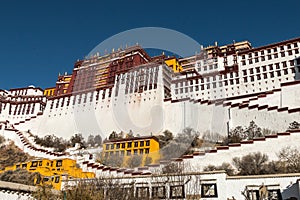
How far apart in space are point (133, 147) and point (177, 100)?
973 centimetres

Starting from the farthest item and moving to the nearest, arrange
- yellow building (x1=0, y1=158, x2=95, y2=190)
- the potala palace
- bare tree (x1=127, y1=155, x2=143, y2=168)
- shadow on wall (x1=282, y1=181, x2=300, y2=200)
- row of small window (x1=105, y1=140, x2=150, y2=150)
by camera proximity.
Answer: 1. row of small window (x1=105, y1=140, x2=150, y2=150)
2. the potala palace
3. bare tree (x1=127, y1=155, x2=143, y2=168)
4. yellow building (x1=0, y1=158, x2=95, y2=190)
5. shadow on wall (x1=282, y1=181, x2=300, y2=200)

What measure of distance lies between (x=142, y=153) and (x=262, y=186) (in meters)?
17.5

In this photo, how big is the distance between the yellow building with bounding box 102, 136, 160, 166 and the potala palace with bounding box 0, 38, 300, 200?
16.5ft

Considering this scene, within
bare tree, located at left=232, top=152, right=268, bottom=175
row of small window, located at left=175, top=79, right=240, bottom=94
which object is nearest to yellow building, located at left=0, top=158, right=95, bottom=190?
bare tree, located at left=232, top=152, right=268, bottom=175

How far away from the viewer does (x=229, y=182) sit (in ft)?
39.9

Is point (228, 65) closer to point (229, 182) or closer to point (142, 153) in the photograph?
point (142, 153)

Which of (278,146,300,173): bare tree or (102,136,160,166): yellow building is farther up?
(102,136,160,166): yellow building

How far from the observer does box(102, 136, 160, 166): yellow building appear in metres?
28.0

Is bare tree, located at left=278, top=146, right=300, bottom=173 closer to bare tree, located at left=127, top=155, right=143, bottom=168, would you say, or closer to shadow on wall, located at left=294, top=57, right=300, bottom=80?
bare tree, located at left=127, top=155, right=143, bottom=168

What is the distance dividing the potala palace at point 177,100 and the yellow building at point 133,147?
503cm

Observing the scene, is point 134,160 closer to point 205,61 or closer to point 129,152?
point 129,152

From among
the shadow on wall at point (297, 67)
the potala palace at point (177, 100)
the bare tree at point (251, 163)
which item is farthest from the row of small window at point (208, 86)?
the bare tree at point (251, 163)

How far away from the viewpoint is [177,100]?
36.2 metres

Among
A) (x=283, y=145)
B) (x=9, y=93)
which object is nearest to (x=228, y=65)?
(x=283, y=145)
